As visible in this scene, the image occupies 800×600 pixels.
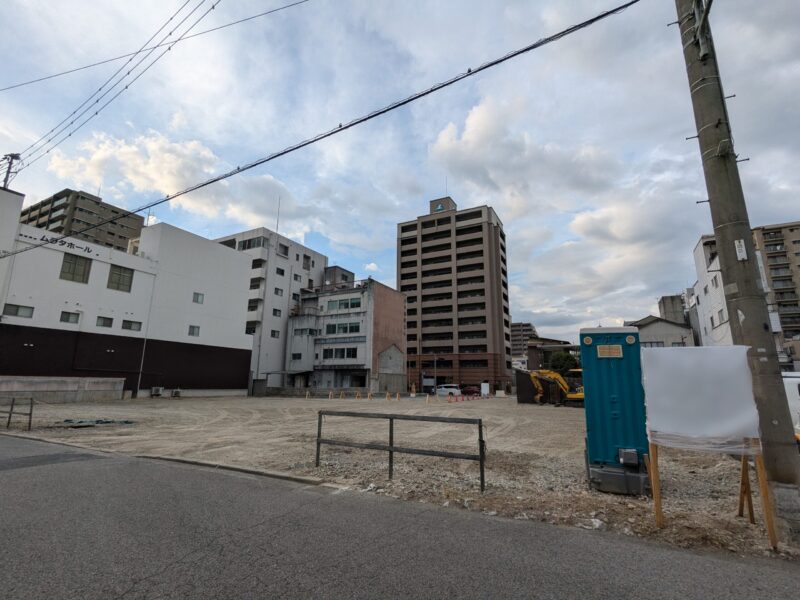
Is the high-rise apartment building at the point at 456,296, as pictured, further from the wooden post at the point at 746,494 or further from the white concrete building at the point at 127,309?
the wooden post at the point at 746,494

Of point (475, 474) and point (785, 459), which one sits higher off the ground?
point (785, 459)

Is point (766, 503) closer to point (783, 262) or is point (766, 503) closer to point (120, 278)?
point (120, 278)

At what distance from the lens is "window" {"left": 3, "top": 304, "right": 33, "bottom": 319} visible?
99.9 ft

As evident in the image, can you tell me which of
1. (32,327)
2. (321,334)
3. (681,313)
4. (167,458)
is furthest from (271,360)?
(681,313)

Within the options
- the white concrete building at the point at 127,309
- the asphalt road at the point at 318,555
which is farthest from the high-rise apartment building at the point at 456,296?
the asphalt road at the point at 318,555

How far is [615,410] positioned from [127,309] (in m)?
43.6

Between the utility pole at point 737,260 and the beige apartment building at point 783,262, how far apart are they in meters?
83.2

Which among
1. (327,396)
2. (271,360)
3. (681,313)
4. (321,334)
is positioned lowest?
(327,396)

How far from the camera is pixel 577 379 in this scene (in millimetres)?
40406

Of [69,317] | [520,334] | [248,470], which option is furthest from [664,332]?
[520,334]

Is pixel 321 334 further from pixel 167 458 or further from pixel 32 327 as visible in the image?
pixel 167 458

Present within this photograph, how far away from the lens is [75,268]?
1367 inches

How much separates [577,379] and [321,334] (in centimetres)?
3556

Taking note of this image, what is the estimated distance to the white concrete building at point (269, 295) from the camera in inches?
2275
